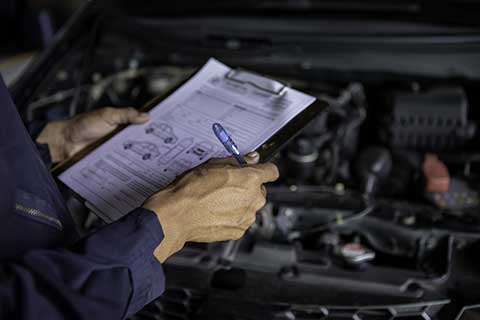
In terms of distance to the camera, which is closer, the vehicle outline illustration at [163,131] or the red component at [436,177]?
the vehicle outline illustration at [163,131]

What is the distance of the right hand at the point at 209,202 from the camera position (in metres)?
0.67

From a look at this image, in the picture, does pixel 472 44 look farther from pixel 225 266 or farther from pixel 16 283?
pixel 16 283

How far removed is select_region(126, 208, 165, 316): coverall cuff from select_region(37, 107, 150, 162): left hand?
313mm

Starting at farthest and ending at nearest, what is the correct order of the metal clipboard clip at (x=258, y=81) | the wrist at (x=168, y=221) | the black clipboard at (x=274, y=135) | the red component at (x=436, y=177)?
1. the red component at (x=436, y=177)
2. the metal clipboard clip at (x=258, y=81)
3. the black clipboard at (x=274, y=135)
4. the wrist at (x=168, y=221)

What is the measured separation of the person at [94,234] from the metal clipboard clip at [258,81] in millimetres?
211

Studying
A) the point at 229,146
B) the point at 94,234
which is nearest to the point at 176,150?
the point at 229,146

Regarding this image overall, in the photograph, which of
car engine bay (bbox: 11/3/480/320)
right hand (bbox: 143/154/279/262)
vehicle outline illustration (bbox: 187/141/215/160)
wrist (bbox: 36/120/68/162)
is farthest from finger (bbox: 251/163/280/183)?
wrist (bbox: 36/120/68/162)

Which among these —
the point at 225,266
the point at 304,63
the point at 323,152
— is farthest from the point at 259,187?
the point at 304,63

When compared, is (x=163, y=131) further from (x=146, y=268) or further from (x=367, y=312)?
(x=367, y=312)

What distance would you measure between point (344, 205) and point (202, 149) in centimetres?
33

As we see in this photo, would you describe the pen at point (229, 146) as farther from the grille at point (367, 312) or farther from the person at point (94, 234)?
the grille at point (367, 312)

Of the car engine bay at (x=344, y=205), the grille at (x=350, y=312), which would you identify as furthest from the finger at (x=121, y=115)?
the grille at (x=350, y=312)

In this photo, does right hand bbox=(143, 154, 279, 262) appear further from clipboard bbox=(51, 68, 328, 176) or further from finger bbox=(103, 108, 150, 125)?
finger bbox=(103, 108, 150, 125)

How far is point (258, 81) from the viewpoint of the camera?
0.94 metres
